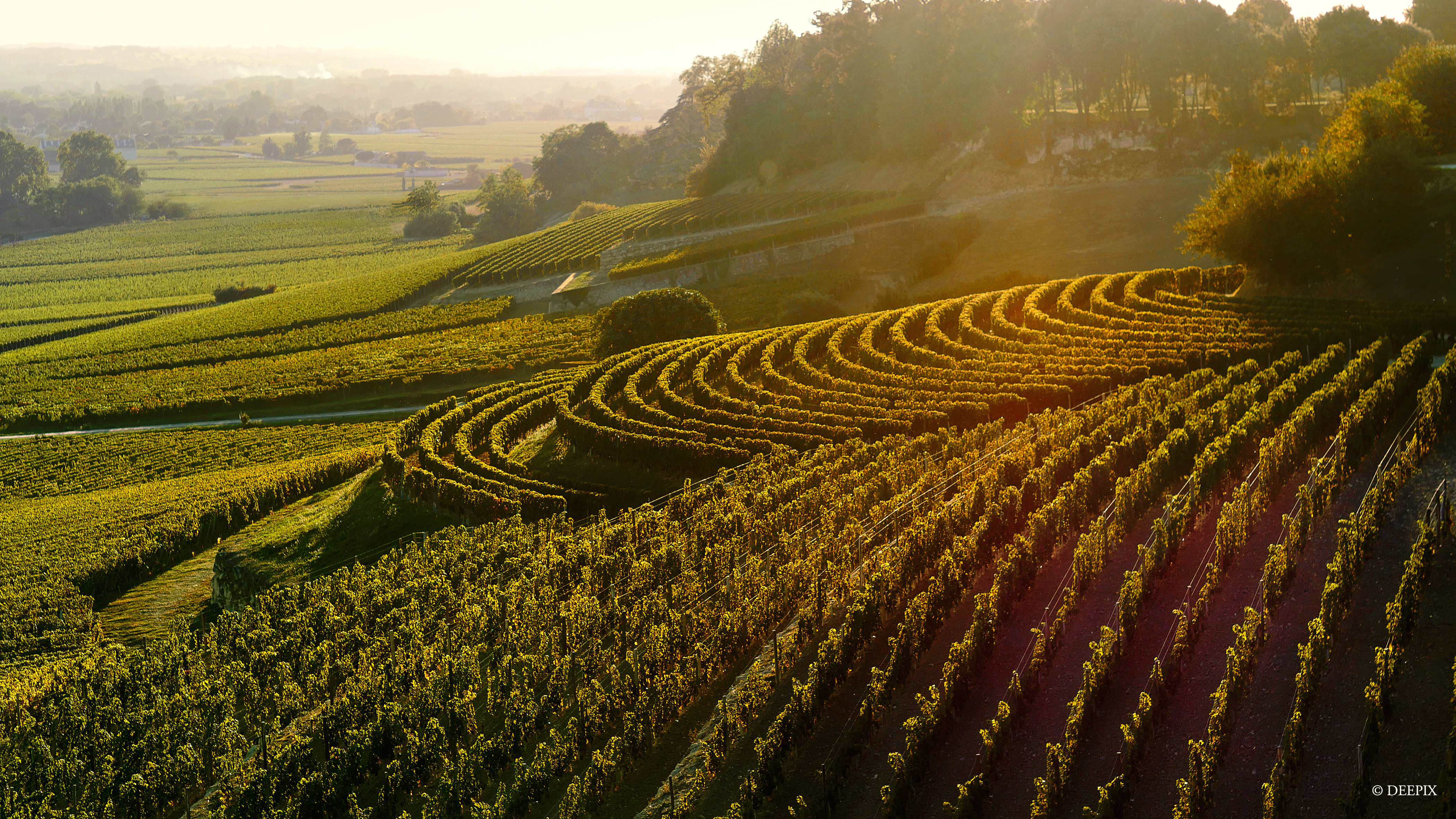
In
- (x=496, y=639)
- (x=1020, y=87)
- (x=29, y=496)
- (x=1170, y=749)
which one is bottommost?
(x=29, y=496)

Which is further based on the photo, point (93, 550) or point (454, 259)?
point (454, 259)

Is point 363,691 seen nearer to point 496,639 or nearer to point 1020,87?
point 496,639

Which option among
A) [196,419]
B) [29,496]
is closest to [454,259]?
[196,419]

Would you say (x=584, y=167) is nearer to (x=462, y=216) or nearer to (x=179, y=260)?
(x=462, y=216)

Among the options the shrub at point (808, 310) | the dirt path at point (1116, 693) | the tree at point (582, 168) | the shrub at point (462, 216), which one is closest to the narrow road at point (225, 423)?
the shrub at point (808, 310)

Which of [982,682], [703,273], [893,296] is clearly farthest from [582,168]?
[982,682]
